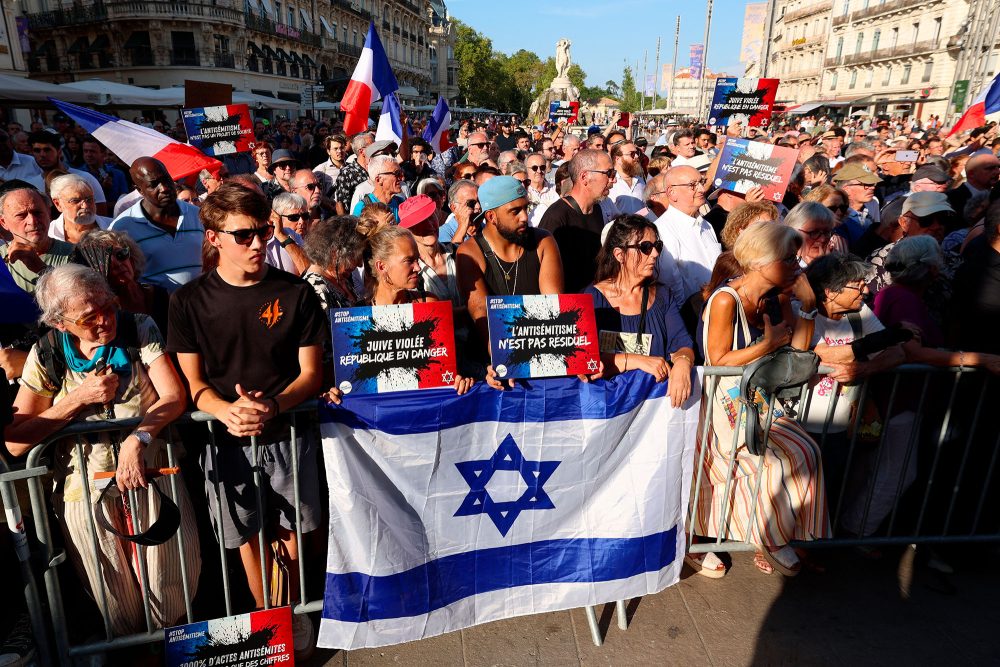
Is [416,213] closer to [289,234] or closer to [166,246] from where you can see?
[289,234]

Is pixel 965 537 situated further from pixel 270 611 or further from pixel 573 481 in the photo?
pixel 270 611

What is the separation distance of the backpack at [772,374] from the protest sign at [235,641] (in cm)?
223

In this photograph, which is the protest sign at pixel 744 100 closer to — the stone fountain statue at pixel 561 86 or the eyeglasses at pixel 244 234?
the eyeglasses at pixel 244 234

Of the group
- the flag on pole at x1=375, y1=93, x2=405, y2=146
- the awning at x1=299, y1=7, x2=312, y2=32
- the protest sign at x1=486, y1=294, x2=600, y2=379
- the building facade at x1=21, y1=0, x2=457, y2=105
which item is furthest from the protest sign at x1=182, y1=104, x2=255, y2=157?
the awning at x1=299, y1=7, x2=312, y2=32

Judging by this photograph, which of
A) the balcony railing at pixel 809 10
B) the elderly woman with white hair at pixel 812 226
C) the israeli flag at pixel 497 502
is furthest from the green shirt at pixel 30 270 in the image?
the balcony railing at pixel 809 10

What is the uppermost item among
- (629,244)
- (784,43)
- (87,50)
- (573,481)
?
(784,43)

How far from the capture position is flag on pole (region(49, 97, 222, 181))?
5.64 meters

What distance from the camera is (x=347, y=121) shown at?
8289 millimetres

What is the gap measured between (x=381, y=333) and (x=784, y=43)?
89.8 metres

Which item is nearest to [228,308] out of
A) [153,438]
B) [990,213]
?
[153,438]

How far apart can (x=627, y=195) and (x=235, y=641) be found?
216 inches

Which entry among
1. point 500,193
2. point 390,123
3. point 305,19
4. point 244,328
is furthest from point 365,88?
point 305,19

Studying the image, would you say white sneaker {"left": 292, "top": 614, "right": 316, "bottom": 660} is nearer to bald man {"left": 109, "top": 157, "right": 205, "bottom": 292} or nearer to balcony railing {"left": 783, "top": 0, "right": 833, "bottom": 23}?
bald man {"left": 109, "top": 157, "right": 205, "bottom": 292}

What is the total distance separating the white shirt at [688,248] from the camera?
4.50m
